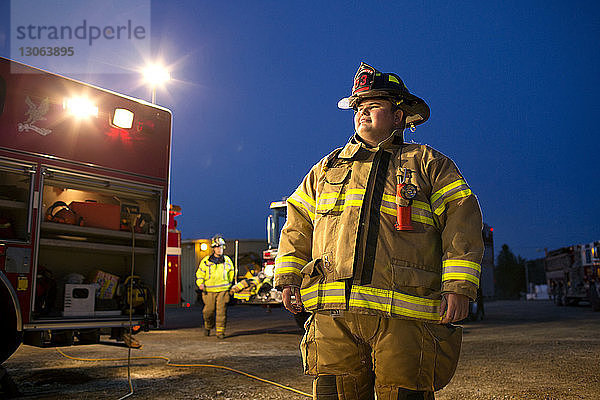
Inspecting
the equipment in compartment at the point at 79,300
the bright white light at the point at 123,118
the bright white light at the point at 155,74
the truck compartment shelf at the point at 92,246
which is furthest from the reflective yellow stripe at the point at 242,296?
the bright white light at the point at 123,118

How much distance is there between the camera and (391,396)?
2332 mm

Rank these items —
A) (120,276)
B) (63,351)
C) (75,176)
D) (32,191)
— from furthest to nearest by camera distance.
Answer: (63,351), (120,276), (75,176), (32,191)

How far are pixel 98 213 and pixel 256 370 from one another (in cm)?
255

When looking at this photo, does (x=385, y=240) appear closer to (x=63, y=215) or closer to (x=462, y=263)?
(x=462, y=263)

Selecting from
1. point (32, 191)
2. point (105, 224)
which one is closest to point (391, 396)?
point (32, 191)

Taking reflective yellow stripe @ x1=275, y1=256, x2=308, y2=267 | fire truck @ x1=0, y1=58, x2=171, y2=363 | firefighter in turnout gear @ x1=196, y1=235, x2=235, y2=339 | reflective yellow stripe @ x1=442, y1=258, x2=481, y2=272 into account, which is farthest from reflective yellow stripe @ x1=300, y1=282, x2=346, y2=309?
firefighter in turnout gear @ x1=196, y1=235, x2=235, y2=339

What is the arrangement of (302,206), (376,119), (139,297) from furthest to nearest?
(139,297) < (302,206) < (376,119)

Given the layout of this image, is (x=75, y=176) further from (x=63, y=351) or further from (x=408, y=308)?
(x=408, y=308)

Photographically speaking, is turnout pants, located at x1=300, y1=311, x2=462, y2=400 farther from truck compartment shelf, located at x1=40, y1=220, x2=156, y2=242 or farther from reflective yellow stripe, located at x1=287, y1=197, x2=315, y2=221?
truck compartment shelf, located at x1=40, y1=220, x2=156, y2=242

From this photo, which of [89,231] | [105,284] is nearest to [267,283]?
[105,284]

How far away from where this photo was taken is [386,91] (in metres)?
2.70

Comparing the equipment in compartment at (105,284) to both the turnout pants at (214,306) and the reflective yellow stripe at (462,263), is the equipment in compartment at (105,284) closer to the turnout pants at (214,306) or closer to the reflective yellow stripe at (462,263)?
the turnout pants at (214,306)

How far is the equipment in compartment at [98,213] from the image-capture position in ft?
19.0

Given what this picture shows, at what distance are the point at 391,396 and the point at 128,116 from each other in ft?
15.3
